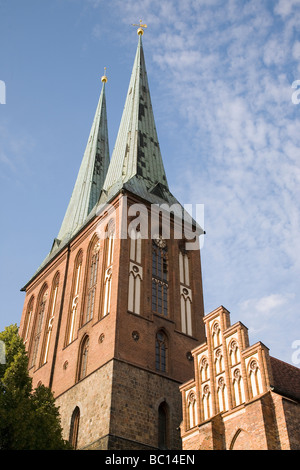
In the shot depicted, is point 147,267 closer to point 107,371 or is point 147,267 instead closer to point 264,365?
point 107,371

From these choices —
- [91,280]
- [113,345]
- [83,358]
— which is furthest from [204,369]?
[91,280]

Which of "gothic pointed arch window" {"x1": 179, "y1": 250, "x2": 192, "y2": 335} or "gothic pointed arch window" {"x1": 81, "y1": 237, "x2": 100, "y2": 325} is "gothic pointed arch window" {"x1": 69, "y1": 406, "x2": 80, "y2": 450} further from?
"gothic pointed arch window" {"x1": 179, "y1": 250, "x2": 192, "y2": 335}

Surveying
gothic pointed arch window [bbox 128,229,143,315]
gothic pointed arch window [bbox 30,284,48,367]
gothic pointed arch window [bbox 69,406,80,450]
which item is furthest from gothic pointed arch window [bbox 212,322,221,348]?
gothic pointed arch window [bbox 30,284,48,367]

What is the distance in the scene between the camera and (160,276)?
1107 inches

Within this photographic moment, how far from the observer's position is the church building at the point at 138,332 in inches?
699

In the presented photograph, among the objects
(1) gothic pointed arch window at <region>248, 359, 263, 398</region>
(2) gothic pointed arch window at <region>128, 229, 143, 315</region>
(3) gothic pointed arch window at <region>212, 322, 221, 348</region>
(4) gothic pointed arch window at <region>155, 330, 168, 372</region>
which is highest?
(2) gothic pointed arch window at <region>128, 229, 143, 315</region>

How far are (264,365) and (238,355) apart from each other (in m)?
1.40

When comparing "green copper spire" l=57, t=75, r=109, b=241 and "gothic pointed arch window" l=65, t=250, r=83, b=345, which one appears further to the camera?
"green copper spire" l=57, t=75, r=109, b=241

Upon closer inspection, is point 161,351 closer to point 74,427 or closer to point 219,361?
point 74,427

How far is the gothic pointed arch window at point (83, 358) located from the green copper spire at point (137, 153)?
7.68m

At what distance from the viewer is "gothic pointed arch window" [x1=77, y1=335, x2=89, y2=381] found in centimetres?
2519

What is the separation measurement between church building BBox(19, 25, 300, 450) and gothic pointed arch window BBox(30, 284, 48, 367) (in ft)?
0.25

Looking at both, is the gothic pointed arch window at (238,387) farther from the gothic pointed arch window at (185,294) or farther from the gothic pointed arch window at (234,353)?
the gothic pointed arch window at (185,294)

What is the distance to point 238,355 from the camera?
1812 centimetres
